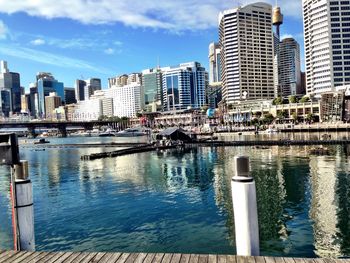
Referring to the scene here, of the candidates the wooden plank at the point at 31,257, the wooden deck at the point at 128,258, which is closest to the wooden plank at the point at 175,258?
the wooden deck at the point at 128,258

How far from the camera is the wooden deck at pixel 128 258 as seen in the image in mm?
7660

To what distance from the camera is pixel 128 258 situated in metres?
8.28

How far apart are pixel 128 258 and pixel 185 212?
61.7 ft

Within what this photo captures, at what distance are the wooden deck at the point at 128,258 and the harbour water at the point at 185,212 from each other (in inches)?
433

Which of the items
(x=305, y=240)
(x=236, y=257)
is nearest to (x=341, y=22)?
(x=305, y=240)

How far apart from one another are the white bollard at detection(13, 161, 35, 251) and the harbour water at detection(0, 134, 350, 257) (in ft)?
35.5

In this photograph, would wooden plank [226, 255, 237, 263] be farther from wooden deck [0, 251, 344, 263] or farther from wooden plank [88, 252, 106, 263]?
wooden plank [88, 252, 106, 263]

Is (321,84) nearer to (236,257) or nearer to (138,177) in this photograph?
(138,177)

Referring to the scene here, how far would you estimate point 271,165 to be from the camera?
51625 mm

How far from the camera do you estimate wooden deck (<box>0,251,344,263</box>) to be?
302 inches

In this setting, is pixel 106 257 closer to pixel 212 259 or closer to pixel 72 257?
pixel 72 257

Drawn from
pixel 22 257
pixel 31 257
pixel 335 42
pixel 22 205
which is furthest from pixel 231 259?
pixel 335 42

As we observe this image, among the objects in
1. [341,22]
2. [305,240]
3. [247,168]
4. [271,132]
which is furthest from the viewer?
[341,22]

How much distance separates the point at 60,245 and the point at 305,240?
46.5 feet
